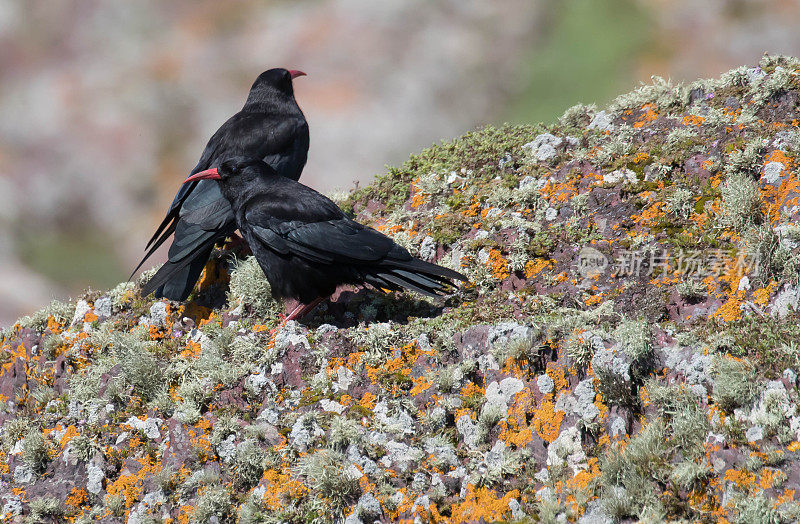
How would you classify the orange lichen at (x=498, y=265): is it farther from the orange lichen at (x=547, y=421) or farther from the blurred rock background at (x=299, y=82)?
the blurred rock background at (x=299, y=82)

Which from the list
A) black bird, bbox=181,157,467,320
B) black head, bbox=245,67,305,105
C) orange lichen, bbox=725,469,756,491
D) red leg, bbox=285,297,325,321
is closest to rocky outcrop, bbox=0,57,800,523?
orange lichen, bbox=725,469,756,491

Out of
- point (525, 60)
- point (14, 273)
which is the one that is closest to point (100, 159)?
point (14, 273)

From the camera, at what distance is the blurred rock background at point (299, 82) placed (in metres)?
16.9

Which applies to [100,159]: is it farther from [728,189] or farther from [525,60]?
[728,189]

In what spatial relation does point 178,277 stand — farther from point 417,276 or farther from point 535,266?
point 535,266

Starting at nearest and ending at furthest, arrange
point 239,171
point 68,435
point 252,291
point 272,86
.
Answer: point 68,435 < point 252,291 < point 239,171 < point 272,86

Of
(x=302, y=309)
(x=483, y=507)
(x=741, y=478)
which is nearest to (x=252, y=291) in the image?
(x=302, y=309)

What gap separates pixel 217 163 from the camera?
827cm

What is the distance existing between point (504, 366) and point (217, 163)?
4.48 metres

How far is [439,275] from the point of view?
6.11 meters

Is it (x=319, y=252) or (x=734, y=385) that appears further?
(x=319, y=252)

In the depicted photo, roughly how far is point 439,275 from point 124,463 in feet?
8.48

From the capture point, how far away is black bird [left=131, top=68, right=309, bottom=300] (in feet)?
23.1

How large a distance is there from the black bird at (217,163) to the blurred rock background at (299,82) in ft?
18.8
